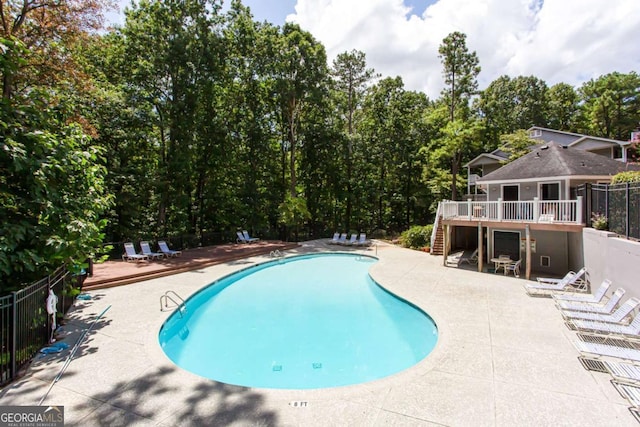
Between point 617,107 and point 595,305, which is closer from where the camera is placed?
point 595,305

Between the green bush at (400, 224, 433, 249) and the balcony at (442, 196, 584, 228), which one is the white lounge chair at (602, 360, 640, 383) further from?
the green bush at (400, 224, 433, 249)

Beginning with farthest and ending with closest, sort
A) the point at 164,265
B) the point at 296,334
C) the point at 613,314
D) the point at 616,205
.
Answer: the point at 164,265, the point at 616,205, the point at 296,334, the point at 613,314

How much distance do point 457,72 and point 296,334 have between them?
24146mm

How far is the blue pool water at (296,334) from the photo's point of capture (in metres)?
6.62

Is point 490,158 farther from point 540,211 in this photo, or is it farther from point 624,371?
point 624,371

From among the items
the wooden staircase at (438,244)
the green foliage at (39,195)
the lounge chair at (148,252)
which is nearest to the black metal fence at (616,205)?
the wooden staircase at (438,244)

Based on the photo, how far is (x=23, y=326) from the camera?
566cm

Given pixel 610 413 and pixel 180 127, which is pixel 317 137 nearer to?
pixel 180 127

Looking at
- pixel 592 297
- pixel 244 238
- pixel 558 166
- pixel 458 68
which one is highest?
pixel 458 68

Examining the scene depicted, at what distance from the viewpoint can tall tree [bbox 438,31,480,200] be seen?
77.3 ft

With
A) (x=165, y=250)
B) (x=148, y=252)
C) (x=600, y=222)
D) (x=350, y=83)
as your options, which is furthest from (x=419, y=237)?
(x=350, y=83)

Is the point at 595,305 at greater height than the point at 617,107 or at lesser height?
lesser

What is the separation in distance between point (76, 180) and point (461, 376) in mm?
8739

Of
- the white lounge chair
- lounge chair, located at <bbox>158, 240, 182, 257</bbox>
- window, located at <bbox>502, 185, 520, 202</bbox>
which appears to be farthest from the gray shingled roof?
lounge chair, located at <bbox>158, 240, 182, 257</bbox>
